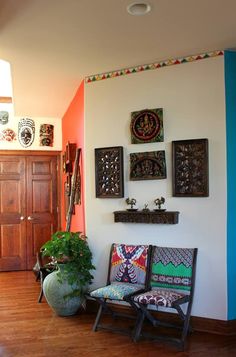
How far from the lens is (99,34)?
10.5 ft

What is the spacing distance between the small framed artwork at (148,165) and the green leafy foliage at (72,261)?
35.1 inches

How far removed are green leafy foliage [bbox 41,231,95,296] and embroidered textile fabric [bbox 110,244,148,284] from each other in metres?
0.32

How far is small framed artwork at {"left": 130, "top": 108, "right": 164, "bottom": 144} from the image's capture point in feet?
12.6

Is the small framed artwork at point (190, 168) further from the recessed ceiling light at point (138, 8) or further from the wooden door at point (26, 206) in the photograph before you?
the wooden door at point (26, 206)

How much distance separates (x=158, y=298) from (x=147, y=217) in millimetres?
840

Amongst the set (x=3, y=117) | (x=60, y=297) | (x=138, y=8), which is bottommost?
(x=60, y=297)

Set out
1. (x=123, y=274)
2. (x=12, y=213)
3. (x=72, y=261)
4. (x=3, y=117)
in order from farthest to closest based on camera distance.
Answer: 1. (x=12, y=213)
2. (x=3, y=117)
3. (x=72, y=261)
4. (x=123, y=274)

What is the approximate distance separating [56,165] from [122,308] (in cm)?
301

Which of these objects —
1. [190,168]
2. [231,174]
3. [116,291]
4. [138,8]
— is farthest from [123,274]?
[138,8]

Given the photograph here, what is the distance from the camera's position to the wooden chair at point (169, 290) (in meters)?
3.24

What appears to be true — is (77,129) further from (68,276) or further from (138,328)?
(138,328)

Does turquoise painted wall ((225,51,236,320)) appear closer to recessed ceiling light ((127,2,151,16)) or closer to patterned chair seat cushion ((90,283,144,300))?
patterned chair seat cushion ((90,283,144,300))

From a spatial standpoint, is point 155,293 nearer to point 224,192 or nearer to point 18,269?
point 224,192

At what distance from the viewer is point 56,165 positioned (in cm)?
640
